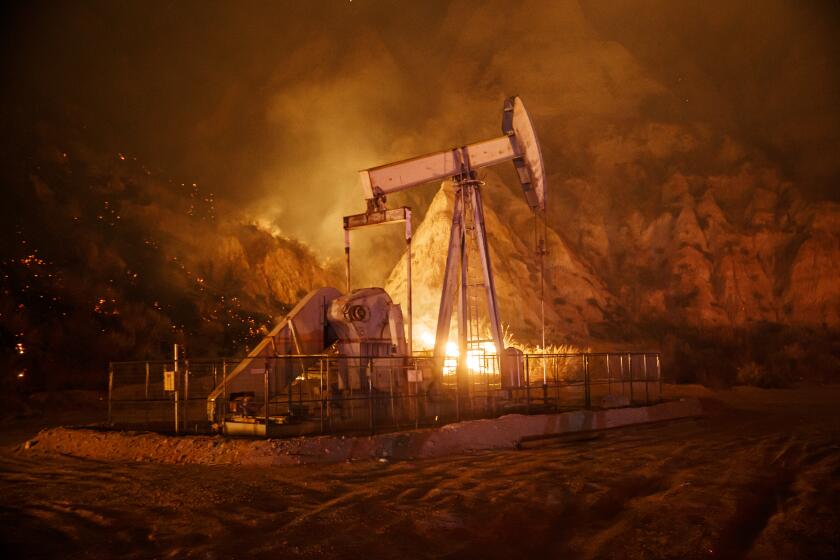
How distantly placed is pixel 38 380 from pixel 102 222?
1253 cm

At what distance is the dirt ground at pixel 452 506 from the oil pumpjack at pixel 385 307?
3803 mm

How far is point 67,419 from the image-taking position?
19.2 metres

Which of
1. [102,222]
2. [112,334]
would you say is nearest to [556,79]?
[102,222]

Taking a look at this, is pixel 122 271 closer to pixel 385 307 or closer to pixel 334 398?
pixel 385 307

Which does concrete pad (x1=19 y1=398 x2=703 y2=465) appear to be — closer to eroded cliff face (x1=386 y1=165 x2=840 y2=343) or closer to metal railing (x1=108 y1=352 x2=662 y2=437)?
metal railing (x1=108 y1=352 x2=662 y2=437)

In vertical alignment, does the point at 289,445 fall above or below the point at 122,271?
below

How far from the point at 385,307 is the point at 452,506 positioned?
346 inches

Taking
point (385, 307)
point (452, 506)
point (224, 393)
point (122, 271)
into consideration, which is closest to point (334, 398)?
point (224, 393)

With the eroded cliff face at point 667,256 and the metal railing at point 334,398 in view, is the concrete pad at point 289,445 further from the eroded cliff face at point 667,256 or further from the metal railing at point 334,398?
the eroded cliff face at point 667,256

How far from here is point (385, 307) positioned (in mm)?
17328

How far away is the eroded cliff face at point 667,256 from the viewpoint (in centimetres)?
3700

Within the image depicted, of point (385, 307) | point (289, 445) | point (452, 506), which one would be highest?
point (385, 307)

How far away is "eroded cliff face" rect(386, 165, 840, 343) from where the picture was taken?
37.0 meters

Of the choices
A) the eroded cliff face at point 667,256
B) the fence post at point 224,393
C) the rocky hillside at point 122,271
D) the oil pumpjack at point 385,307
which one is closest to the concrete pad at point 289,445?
the fence post at point 224,393
